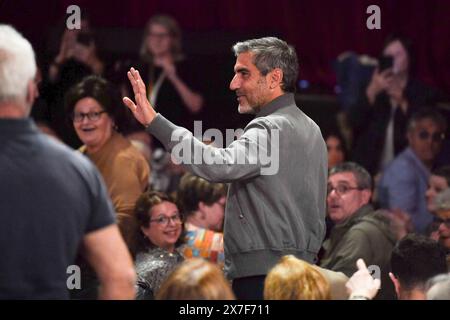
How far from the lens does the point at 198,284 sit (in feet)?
8.27

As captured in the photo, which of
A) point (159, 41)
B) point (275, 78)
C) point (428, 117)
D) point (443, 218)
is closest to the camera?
point (275, 78)

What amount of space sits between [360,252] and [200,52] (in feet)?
7.95

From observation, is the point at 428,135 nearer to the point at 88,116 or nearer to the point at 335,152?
the point at 335,152

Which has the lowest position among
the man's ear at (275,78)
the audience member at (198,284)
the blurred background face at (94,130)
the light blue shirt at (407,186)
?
the light blue shirt at (407,186)

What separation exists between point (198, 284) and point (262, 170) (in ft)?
2.63

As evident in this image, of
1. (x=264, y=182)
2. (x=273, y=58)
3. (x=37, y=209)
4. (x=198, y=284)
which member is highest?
(x=273, y=58)

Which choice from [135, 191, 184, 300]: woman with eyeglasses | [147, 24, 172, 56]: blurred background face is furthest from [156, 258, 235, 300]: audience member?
[147, 24, 172, 56]: blurred background face

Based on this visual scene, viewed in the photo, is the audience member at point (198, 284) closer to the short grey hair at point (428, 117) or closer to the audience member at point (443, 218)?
the audience member at point (443, 218)

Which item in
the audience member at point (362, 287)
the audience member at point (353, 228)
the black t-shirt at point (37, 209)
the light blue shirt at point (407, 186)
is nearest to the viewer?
the black t-shirt at point (37, 209)

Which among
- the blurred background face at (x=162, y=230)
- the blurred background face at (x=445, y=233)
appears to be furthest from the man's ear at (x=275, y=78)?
the blurred background face at (x=445, y=233)

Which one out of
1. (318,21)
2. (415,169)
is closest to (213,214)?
(415,169)

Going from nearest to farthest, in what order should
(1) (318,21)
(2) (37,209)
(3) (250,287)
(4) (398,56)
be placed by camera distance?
1. (2) (37,209)
2. (3) (250,287)
3. (4) (398,56)
4. (1) (318,21)

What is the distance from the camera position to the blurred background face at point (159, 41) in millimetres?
6391

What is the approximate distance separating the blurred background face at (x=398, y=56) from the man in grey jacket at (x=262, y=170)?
3177 millimetres
